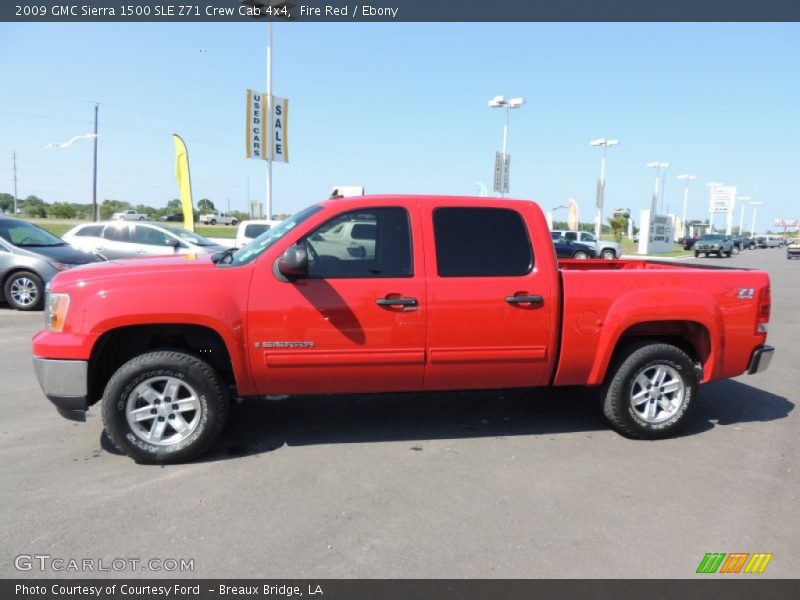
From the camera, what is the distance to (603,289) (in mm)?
4336

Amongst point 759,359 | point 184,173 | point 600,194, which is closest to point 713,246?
point 600,194

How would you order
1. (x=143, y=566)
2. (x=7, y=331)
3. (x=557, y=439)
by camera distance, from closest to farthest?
(x=143, y=566)
(x=557, y=439)
(x=7, y=331)

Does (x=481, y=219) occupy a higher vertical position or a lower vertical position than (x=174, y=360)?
higher

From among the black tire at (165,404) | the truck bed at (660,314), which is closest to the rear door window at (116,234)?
the black tire at (165,404)

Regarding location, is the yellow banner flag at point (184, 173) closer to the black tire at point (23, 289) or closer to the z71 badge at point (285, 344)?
the black tire at point (23, 289)

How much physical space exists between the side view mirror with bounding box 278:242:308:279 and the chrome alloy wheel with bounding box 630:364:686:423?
2.80 metres

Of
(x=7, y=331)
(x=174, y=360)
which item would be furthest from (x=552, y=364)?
(x=7, y=331)

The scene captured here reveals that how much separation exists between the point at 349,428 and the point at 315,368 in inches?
35.9

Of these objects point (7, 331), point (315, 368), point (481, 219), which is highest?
point (481, 219)

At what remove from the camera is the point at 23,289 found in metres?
10.2

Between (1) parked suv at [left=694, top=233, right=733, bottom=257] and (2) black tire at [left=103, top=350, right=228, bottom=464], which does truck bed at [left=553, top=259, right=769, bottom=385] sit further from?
(1) parked suv at [left=694, top=233, right=733, bottom=257]

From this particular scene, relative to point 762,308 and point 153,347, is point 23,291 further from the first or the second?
point 762,308

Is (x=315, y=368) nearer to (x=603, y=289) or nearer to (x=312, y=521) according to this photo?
(x=312, y=521)

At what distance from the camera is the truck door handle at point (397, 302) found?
13.1 feet
